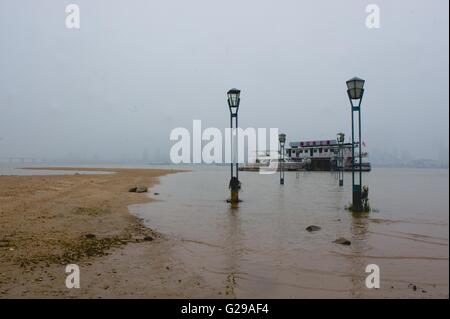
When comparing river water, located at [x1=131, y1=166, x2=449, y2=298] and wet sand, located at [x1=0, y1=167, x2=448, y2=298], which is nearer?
wet sand, located at [x1=0, y1=167, x2=448, y2=298]

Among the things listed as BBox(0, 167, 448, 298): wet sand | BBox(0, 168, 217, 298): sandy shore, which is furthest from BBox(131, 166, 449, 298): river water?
BBox(0, 168, 217, 298): sandy shore

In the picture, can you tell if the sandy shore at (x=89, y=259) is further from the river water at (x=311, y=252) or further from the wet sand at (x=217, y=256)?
the river water at (x=311, y=252)

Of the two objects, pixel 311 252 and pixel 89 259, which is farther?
pixel 311 252

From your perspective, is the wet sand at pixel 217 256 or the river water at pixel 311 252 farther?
the river water at pixel 311 252

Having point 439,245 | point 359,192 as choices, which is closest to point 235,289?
point 439,245

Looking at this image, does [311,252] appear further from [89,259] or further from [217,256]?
[89,259]

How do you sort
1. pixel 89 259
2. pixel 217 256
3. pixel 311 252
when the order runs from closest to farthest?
pixel 89 259, pixel 217 256, pixel 311 252

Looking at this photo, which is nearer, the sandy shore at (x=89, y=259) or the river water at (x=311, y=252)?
the sandy shore at (x=89, y=259)

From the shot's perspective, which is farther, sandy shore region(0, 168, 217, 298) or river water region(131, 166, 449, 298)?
river water region(131, 166, 449, 298)

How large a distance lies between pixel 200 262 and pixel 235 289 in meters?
1.67

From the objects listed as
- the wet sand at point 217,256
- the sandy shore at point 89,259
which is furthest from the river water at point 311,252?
the sandy shore at point 89,259

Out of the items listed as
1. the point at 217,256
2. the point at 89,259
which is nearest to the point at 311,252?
the point at 217,256

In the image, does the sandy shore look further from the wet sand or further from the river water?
the river water
